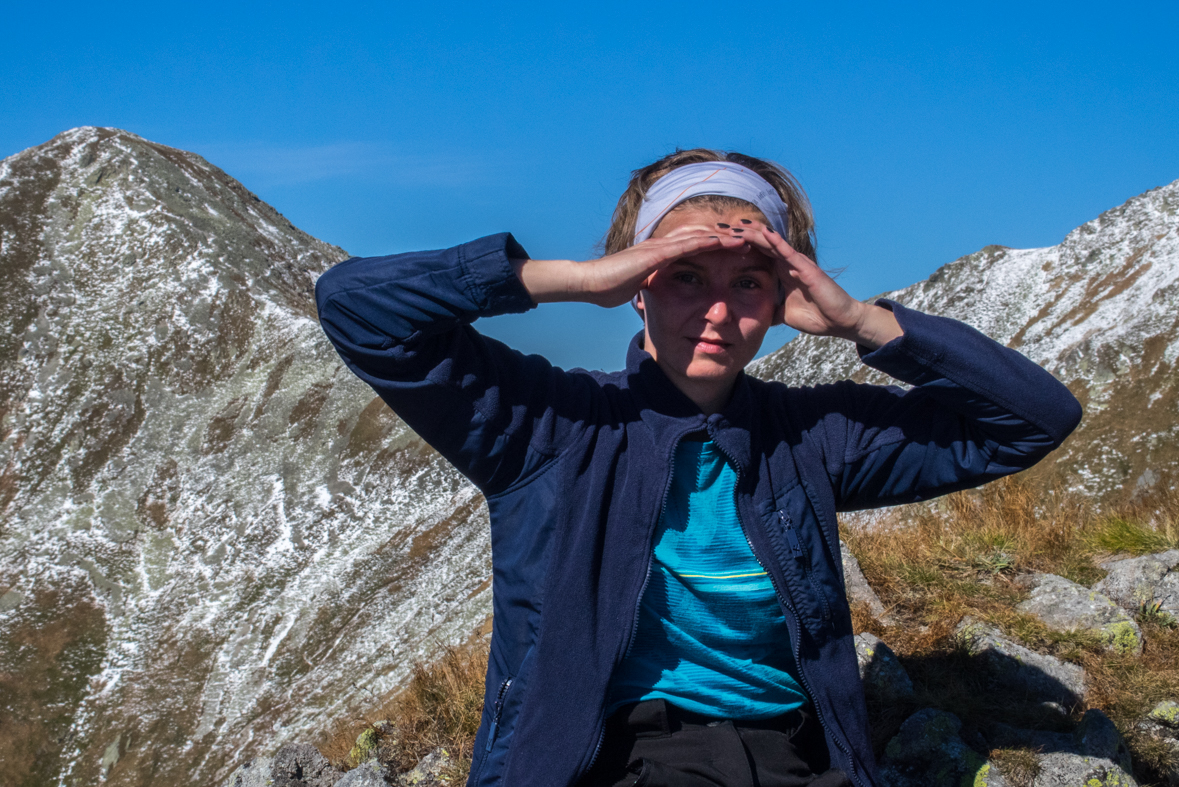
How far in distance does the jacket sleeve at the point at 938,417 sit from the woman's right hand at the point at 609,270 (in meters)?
0.70

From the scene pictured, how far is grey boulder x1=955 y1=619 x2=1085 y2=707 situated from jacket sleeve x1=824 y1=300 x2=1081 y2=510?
2.29 meters

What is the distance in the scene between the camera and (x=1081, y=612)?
5031 millimetres

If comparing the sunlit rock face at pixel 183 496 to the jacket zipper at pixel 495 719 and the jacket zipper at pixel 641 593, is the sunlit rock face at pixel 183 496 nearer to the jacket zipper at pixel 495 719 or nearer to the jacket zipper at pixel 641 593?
the jacket zipper at pixel 495 719

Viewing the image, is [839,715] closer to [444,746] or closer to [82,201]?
[444,746]

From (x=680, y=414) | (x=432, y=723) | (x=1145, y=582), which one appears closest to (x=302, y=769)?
(x=432, y=723)

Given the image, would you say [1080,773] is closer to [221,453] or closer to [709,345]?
[709,345]

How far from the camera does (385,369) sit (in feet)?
7.84

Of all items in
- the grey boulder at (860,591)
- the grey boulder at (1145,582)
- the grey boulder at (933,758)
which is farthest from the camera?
the grey boulder at (860,591)

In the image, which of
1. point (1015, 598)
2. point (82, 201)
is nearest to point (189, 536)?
point (82, 201)

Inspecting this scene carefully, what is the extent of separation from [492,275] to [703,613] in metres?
1.23

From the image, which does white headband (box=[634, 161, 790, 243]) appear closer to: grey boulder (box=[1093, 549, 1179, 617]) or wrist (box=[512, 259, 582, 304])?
wrist (box=[512, 259, 582, 304])

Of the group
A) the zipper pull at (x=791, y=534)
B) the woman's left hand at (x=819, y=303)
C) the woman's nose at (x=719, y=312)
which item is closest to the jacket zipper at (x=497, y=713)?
the zipper pull at (x=791, y=534)

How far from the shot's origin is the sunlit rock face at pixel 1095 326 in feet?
24.3

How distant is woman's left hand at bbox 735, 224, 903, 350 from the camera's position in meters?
2.56
